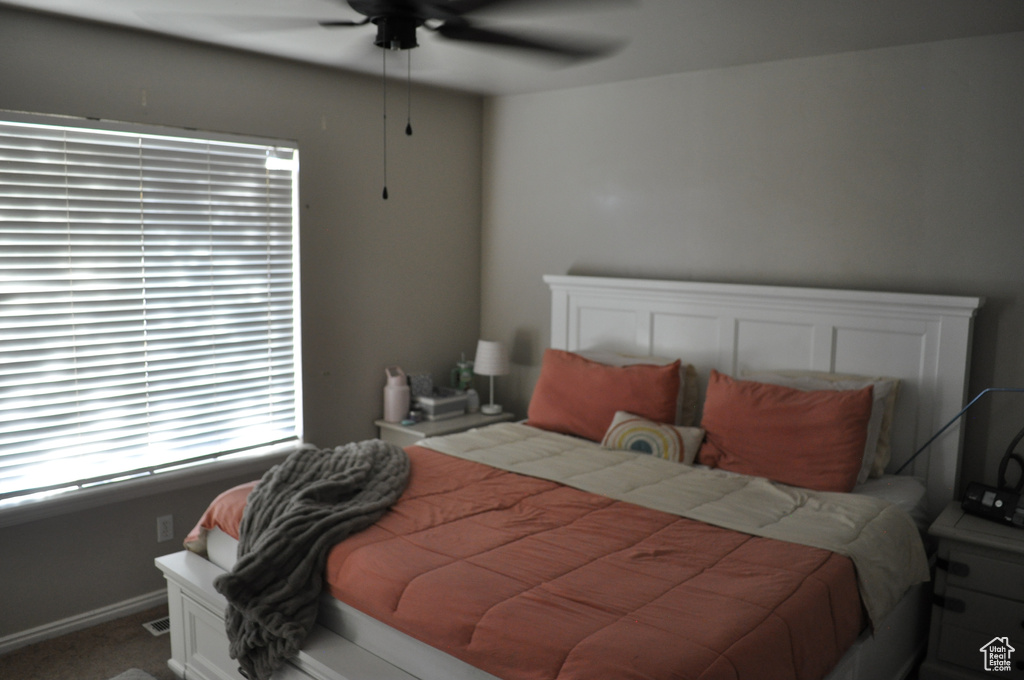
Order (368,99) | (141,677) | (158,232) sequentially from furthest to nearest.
Answer: (368,99) → (158,232) → (141,677)

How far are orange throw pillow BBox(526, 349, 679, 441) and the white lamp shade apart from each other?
1.74 ft

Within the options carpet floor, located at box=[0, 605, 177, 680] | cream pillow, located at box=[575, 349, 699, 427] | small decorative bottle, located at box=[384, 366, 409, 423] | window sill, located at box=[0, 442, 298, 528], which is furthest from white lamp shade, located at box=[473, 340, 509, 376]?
carpet floor, located at box=[0, 605, 177, 680]

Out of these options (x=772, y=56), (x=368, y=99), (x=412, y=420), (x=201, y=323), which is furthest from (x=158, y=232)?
(x=772, y=56)

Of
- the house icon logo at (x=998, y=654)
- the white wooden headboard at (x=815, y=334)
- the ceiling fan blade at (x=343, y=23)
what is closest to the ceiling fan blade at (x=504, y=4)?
the ceiling fan blade at (x=343, y=23)

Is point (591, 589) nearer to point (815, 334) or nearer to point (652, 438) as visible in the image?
point (652, 438)

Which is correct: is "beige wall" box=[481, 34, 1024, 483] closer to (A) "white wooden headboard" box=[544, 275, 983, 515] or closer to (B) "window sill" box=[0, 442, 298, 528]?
(A) "white wooden headboard" box=[544, 275, 983, 515]

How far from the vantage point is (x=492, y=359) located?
4312 mm

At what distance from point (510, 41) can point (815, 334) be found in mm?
1791

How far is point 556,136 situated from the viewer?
427 cm

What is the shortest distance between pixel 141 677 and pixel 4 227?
1726mm

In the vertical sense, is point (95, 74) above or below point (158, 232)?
above

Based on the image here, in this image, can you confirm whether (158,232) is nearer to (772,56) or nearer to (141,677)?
(141,677)

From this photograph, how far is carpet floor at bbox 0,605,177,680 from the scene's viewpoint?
9.31 ft

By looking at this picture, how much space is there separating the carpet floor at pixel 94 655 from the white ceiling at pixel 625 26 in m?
2.44
